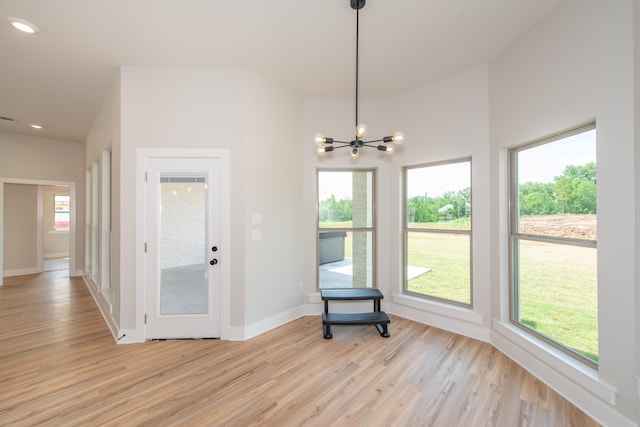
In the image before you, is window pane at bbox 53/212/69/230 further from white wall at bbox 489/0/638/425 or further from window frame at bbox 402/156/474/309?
white wall at bbox 489/0/638/425

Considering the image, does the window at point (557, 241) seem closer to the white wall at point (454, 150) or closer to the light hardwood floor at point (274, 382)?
the white wall at point (454, 150)

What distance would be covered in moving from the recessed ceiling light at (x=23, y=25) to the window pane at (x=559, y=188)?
4783 millimetres

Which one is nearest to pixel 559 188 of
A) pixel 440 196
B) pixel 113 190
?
pixel 440 196

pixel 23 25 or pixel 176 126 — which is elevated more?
pixel 23 25

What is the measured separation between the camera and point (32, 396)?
7.02 feet

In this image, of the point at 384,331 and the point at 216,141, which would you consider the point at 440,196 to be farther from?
the point at 216,141

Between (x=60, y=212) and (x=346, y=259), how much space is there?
9.81 meters

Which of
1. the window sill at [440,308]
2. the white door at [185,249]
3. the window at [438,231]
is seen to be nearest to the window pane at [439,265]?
the window at [438,231]

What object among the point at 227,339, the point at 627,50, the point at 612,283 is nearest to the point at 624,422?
the point at 612,283

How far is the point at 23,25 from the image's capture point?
235 centimetres

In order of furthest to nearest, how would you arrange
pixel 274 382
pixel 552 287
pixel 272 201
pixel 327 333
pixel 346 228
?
1. pixel 346 228
2. pixel 272 201
3. pixel 327 333
4. pixel 552 287
5. pixel 274 382

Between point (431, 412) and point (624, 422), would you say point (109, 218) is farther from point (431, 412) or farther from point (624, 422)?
point (624, 422)

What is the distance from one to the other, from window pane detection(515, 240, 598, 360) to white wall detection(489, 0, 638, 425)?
21 cm

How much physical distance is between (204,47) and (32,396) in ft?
11.2
